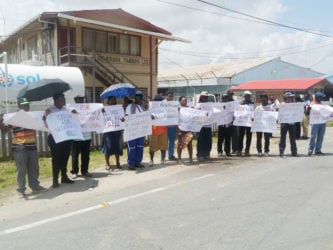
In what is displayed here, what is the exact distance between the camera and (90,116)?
345 inches

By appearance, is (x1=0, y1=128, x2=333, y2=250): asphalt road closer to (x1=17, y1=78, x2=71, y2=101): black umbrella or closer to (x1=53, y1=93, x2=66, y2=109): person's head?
(x1=53, y1=93, x2=66, y2=109): person's head

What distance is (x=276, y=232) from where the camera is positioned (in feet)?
15.5

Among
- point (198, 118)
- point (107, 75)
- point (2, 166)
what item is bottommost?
point (2, 166)

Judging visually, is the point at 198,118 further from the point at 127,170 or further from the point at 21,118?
the point at 21,118

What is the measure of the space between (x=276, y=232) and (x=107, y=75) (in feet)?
59.0

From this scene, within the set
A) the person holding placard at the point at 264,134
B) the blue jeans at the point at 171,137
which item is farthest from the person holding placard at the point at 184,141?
the person holding placard at the point at 264,134

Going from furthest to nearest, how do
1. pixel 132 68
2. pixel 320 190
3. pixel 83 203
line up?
pixel 132 68, pixel 320 190, pixel 83 203

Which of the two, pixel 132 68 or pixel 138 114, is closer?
pixel 138 114

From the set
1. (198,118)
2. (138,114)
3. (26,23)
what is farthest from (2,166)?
(26,23)

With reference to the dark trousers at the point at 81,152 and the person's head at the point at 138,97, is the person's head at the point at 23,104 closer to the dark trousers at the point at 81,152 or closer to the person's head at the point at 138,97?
the dark trousers at the point at 81,152

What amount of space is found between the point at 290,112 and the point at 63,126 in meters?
6.57

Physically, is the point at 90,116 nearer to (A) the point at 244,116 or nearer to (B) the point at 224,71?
(A) the point at 244,116

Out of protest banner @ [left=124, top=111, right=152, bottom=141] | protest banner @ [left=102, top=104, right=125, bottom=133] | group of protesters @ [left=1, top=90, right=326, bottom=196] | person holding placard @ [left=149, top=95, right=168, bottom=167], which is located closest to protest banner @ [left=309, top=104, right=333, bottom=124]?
group of protesters @ [left=1, top=90, right=326, bottom=196]

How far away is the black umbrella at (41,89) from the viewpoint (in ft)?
24.0
